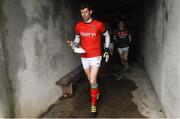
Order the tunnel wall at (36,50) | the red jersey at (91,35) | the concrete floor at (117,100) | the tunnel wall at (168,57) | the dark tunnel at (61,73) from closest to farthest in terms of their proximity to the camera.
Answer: the tunnel wall at (168,57), the dark tunnel at (61,73), the tunnel wall at (36,50), the red jersey at (91,35), the concrete floor at (117,100)

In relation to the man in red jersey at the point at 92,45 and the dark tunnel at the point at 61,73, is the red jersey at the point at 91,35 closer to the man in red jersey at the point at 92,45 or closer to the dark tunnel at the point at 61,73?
the man in red jersey at the point at 92,45

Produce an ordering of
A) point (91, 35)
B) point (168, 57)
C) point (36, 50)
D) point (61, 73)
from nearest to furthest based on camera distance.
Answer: point (168, 57) → point (36, 50) → point (91, 35) → point (61, 73)

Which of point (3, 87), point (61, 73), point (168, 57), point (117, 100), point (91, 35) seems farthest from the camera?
point (61, 73)

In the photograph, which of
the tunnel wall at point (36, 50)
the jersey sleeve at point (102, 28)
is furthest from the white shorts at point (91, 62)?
the tunnel wall at point (36, 50)

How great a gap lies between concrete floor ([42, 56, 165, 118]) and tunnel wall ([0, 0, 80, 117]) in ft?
1.35

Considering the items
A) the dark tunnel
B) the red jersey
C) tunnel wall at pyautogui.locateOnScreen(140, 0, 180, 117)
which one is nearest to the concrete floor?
the dark tunnel

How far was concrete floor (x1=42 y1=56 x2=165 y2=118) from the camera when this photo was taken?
5762 millimetres

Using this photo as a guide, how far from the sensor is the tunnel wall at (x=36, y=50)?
15.7ft

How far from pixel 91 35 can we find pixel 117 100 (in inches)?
66.7

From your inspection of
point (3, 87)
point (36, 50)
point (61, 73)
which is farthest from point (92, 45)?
point (3, 87)

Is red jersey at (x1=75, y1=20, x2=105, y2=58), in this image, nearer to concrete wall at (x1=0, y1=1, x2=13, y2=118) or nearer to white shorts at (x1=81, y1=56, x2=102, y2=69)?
white shorts at (x1=81, y1=56, x2=102, y2=69)

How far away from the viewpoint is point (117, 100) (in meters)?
6.46

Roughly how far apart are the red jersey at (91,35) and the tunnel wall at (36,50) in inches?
32.3

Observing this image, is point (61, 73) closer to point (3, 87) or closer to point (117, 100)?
point (117, 100)
